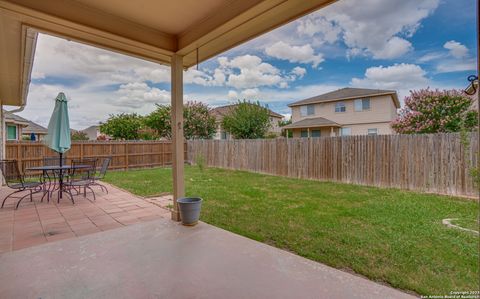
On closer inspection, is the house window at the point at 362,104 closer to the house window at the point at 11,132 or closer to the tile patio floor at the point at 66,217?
the tile patio floor at the point at 66,217

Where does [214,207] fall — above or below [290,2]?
below

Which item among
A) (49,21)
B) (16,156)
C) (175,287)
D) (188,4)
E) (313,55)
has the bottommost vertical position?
(175,287)

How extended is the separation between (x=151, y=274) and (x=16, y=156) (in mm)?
9395

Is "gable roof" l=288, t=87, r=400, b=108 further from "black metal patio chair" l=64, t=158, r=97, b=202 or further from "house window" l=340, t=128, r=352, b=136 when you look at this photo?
"black metal patio chair" l=64, t=158, r=97, b=202

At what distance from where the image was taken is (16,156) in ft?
28.5

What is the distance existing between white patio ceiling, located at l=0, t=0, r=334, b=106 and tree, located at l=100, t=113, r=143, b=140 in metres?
17.2

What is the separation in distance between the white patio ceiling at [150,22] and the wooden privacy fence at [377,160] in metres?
5.25

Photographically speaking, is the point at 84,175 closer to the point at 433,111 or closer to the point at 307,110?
the point at 433,111

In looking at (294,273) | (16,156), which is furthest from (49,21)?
(16,156)

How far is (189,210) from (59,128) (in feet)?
12.4

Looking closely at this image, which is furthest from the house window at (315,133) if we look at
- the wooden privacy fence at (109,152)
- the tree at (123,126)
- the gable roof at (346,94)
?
the tree at (123,126)

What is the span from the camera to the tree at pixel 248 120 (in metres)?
15.6

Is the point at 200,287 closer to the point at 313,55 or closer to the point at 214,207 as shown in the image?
the point at 214,207

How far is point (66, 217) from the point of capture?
428 centimetres
